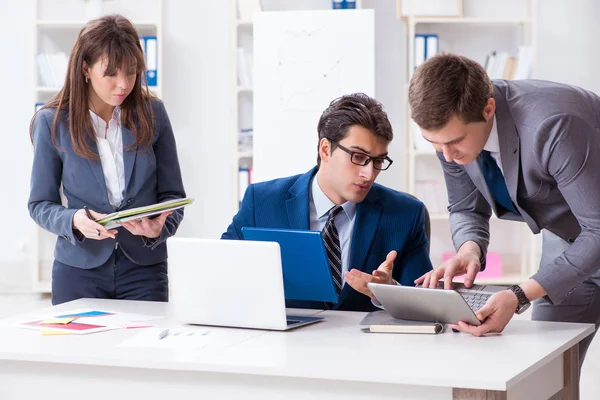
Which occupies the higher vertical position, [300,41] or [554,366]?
[300,41]

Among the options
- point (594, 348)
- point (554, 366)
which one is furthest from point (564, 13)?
point (554, 366)

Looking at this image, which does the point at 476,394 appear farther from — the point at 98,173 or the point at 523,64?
the point at 523,64

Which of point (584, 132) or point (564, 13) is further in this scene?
point (564, 13)

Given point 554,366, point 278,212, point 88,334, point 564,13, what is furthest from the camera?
point 564,13

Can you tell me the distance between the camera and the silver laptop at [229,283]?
203cm

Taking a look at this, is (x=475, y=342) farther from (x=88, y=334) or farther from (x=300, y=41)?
(x=300, y=41)

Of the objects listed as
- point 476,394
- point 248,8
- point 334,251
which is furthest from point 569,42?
point 476,394

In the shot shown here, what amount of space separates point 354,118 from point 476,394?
101cm

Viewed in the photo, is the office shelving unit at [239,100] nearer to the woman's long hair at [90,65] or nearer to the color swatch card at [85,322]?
the woman's long hair at [90,65]

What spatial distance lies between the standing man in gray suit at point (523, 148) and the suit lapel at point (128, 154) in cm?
101

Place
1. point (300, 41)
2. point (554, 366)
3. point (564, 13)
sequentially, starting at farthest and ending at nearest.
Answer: point (564, 13)
point (300, 41)
point (554, 366)

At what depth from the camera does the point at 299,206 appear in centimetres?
249

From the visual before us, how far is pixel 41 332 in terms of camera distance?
2.13m

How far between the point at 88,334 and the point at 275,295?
0.48 m
